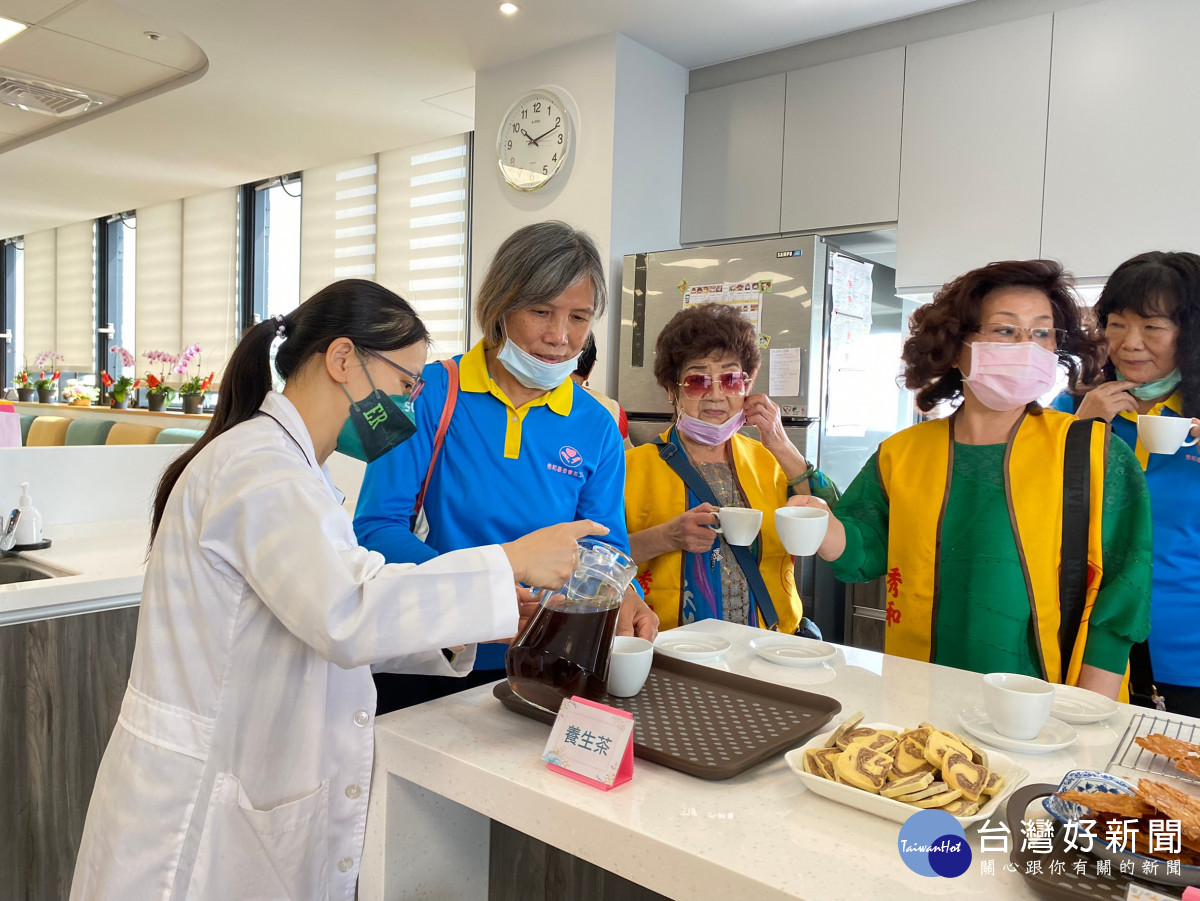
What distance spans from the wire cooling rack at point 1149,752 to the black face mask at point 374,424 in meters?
1.01

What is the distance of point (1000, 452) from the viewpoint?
5.27 ft

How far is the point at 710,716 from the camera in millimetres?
1087

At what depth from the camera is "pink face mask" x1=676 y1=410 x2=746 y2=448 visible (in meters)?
2.14

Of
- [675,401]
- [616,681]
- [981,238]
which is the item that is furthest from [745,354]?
[981,238]

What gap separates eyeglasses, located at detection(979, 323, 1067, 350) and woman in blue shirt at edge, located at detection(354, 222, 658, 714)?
0.74 metres

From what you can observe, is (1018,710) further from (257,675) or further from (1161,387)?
(1161,387)

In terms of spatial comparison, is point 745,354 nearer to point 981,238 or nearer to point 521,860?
point 521,860

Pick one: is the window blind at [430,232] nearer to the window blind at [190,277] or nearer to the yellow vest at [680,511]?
the window blind at [190,277]

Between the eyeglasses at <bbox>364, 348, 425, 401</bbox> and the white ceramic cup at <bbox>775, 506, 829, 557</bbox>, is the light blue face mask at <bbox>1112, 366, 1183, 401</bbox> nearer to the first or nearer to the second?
the white ceramic cup at <bbox>775, 506, 829, 557</bbox>

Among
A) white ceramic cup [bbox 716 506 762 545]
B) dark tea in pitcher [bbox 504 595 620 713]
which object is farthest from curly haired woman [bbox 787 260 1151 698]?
dark tea in pitcher [bbox 504 595 620 713]

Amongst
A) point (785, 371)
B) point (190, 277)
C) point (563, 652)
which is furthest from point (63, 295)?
point (563, 652)

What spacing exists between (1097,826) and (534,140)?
12.6 ft

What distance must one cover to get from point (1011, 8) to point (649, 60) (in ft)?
4.93

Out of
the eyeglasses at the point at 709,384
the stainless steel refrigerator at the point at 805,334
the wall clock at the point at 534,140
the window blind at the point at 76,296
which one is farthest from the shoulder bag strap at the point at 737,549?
the window blind at the point at 76,296
